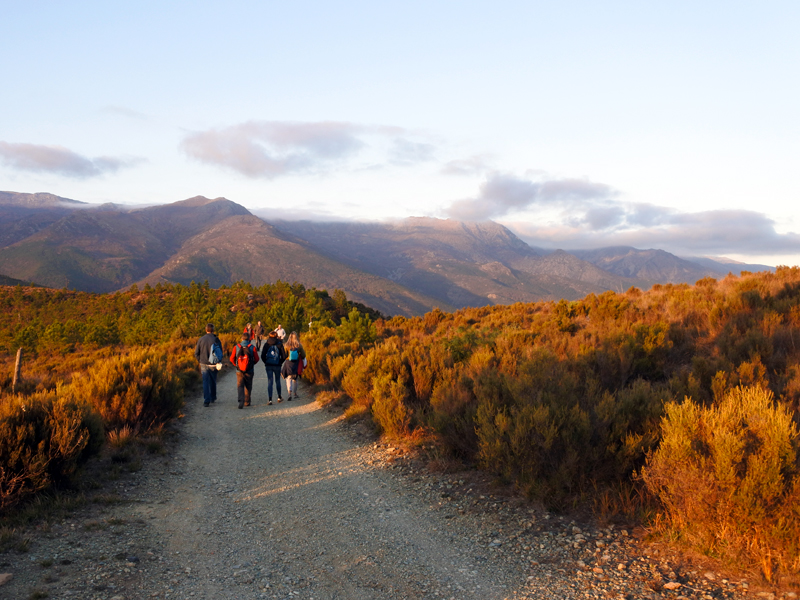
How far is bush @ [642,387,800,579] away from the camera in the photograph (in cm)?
330

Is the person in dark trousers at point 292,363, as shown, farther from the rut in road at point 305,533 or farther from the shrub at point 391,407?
the rut in road at point 305,533

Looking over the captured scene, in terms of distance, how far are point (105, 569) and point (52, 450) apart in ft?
6.84

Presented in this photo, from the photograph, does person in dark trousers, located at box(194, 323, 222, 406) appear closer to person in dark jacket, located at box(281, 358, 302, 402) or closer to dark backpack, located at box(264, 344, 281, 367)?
dark backpack, located at box(264, 344, 281, 367)

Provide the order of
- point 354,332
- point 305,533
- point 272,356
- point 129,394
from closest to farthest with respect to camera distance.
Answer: point 305,533 < point 129,394 < point 272,356 < point 354,332

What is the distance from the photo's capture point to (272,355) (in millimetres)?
12469

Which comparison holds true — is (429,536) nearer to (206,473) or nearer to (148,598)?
(148,598)

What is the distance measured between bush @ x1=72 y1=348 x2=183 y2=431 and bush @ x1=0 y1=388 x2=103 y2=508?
1.77 metres

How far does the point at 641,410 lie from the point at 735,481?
1.64 metres

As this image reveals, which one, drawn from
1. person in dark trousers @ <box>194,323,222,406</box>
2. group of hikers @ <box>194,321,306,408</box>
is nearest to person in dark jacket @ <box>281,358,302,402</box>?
group of hikers @ <box>194,321,306,408</box>

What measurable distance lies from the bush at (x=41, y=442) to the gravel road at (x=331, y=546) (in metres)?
0.56

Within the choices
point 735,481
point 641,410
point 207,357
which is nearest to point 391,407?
point 641,410

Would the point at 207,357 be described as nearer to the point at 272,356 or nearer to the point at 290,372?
the point at 272,356

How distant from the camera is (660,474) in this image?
4.01 metres

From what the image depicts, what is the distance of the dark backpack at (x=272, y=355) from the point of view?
491 inches
